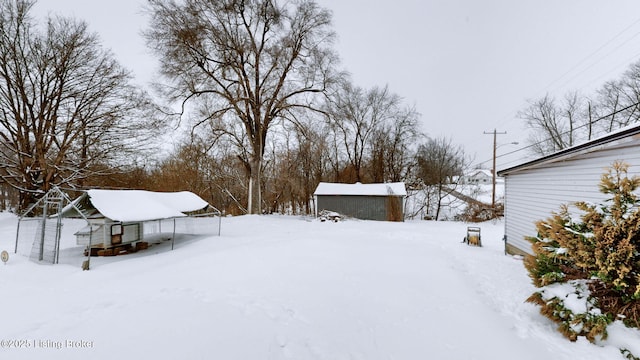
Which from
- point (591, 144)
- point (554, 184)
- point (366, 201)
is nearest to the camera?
point (591, 144)

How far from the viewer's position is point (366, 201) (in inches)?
684

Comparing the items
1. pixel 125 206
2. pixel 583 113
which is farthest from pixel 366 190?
Answer: pixel 583 113

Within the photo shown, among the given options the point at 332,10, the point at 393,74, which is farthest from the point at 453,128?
the point at 332,10

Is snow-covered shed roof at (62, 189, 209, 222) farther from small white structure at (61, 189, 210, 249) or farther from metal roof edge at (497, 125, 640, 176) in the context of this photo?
metal roof edge at (497, 125, 640, 176)

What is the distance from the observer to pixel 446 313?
3.86 metres

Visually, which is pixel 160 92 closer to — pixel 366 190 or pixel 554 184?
pixel 366 190

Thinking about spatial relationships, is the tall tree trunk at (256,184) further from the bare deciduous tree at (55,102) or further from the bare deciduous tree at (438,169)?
the bare deciduous tree at (438,169)

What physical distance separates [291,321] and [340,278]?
1838 mm

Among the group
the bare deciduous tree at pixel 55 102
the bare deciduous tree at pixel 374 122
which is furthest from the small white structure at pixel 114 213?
the bare deciduous tree at pixel 374 122

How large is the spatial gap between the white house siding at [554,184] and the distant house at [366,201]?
27.8 ft

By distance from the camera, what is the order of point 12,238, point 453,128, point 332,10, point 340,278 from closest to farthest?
point 340,278 < point 12,238 < point 332,10 < point 453,128

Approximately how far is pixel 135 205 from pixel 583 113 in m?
32.5

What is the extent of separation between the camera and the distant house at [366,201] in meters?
17.1

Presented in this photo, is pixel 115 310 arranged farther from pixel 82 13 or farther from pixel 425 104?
pixel 425 104
